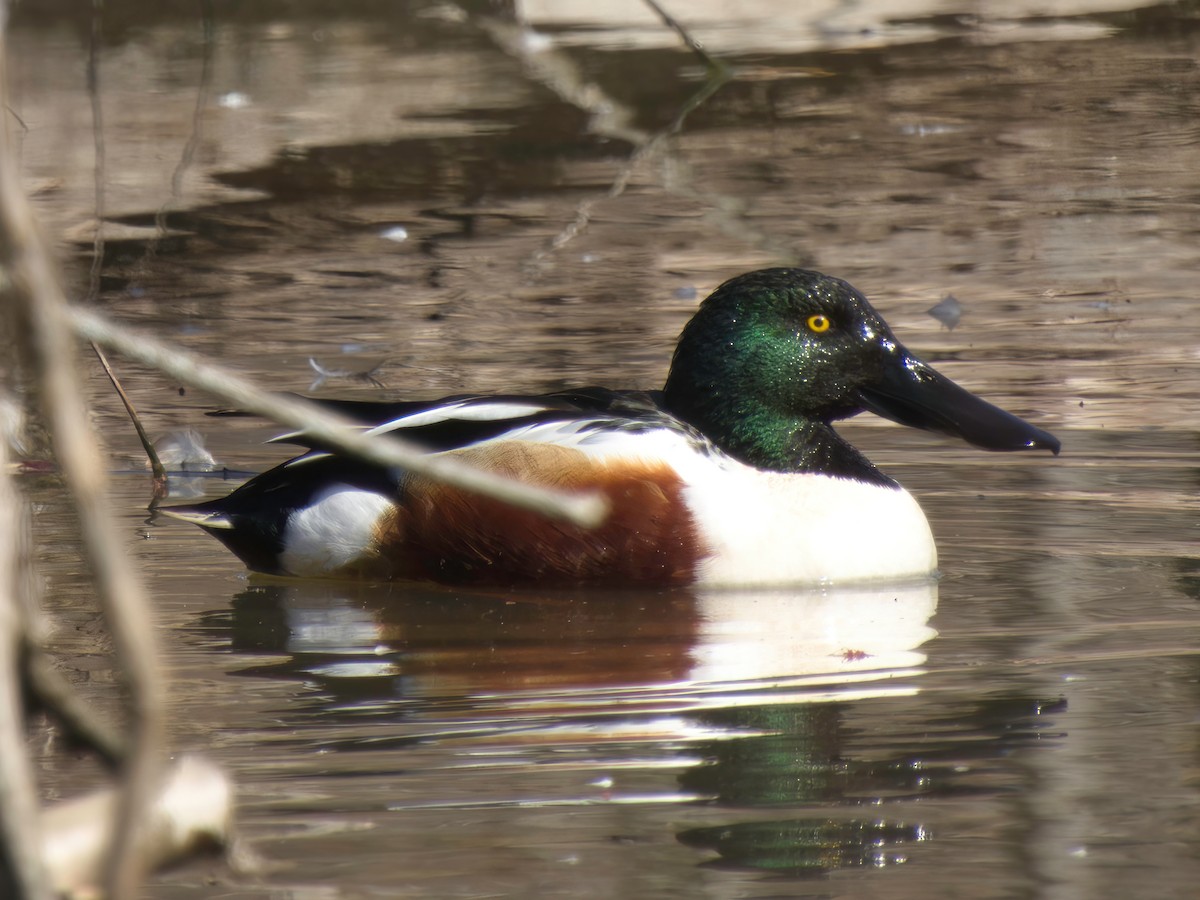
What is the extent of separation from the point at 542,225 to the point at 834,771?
6.92m

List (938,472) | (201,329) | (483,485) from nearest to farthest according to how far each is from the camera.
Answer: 1. (483,485)
2. (938,472)
3. (201,329)

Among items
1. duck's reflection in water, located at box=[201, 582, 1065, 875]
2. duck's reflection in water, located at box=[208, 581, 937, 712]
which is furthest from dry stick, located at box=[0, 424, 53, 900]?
duck's reflection in water, located at box=[208, 581, 937, 712]

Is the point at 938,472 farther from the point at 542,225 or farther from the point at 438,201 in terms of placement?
the point at 438,201

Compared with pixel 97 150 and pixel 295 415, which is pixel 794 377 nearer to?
pixel 97 150

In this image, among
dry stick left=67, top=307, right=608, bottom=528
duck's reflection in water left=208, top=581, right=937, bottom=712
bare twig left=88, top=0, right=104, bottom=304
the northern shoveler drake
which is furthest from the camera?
bare twig left=88, top=0, right=104, bottom=304

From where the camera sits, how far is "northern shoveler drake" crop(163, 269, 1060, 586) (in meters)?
5.29

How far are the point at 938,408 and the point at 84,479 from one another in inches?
181

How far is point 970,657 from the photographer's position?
4.66 meters

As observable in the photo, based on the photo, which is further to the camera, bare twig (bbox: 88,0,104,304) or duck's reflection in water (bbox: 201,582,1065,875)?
bare twig (bbox: 88,0,104,304)

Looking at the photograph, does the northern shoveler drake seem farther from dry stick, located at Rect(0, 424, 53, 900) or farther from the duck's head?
dry stick, located at Rect(0, 424, 53, 900)

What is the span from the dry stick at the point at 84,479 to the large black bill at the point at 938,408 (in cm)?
454

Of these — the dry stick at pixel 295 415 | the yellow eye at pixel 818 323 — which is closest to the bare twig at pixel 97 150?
the yellow eye at pixel 818 323

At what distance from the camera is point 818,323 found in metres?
5.79

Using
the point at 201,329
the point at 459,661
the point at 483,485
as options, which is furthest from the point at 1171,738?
the point at 201,329
